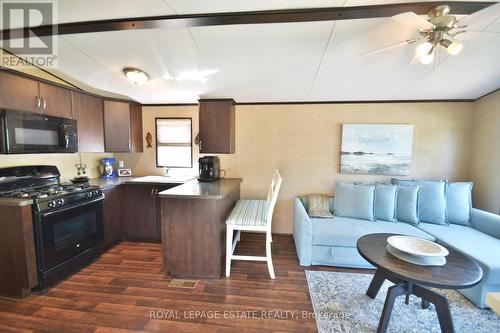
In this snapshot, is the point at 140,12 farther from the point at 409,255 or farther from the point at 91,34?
the point at 409,255

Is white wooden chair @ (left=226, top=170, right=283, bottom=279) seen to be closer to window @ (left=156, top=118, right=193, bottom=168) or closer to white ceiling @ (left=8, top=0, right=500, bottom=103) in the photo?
white ceiling @ (left=8, top=0, right=500, bottom=103)

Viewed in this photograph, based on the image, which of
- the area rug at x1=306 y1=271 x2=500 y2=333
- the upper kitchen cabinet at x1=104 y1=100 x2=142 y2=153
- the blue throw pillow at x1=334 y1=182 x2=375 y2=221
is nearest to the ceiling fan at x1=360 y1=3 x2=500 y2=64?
the blue throw pillow at x1=334 y1=182 x2=375 y2=221

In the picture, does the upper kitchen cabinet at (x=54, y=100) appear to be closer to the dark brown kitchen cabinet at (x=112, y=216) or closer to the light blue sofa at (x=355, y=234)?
the dark brown kitchen cabinet at (x=112, y=216)

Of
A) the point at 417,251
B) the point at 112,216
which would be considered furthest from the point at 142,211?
the point at 417,251

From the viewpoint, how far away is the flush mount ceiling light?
2.31m

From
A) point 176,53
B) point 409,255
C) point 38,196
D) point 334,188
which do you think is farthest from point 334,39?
point 38,196

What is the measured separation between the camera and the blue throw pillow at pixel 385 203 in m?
2.70

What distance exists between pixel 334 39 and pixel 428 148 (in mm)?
2453

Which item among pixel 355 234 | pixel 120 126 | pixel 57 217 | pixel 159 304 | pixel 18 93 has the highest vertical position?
pixel 18 93

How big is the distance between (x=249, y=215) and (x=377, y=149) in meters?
2.25

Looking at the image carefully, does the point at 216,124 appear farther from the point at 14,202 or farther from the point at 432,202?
the point at 432,202

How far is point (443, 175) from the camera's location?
3.05 meters

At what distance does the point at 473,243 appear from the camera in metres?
2.10

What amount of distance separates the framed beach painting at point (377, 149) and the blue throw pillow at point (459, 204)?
1.82 feet
